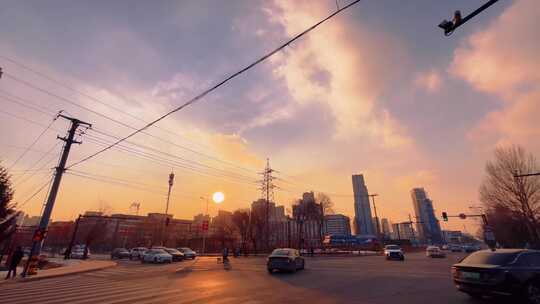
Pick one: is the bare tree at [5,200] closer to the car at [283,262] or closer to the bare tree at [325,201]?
the car at [283,262]

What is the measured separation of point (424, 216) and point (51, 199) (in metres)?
190

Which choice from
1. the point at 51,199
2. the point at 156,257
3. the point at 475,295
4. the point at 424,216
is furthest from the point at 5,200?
the point at 424,216

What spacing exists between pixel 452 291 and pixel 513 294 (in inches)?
116

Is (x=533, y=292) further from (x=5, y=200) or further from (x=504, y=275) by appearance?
(x=5, y=200)

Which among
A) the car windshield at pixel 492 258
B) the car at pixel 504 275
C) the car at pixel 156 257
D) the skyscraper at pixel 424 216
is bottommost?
the car at pixel 156 257

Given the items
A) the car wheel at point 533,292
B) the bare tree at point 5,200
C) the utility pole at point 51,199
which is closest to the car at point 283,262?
the car wheel at point 533,292

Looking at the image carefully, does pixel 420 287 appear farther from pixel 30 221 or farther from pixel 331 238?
pixel 30 221

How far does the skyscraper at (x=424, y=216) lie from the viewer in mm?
137500

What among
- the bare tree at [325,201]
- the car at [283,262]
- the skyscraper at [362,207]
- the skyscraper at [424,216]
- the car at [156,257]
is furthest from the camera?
the skyscraper at [362,207]

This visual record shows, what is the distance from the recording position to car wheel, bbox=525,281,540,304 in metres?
7.64

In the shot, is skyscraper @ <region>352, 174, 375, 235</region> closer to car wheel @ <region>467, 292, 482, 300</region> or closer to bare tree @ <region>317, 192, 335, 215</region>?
bare tree @ <region>317, 192, 335, 215</region>

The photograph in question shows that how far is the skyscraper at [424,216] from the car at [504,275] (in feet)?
477

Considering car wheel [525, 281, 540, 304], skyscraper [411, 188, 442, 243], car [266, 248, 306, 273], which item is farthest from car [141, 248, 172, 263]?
skyscraper [411, 188, 442, 243]

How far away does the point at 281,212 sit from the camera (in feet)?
454
